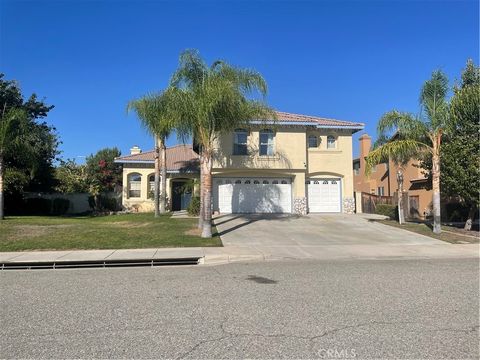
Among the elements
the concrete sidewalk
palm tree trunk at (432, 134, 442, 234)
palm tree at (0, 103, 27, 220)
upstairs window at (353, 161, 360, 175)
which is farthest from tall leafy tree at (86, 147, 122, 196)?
palm tree trunk at (432, 134, 442, 234)

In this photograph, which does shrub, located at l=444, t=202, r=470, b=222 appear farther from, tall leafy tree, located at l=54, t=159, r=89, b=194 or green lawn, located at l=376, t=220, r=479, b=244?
tall leafy tree, located at l=54, t=159, r=89, b=194

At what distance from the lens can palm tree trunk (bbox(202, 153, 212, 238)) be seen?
16906 mm

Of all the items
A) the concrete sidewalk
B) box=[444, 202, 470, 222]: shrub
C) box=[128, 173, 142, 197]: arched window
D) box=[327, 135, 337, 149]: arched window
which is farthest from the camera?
box=[128, 173, 142, 197]: arched window

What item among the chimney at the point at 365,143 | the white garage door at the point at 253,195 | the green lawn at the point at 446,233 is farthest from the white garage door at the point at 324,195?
the chimney at the point at 365,143

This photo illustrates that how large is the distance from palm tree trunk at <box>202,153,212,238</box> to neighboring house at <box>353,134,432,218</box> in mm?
9364

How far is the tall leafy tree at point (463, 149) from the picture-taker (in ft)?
59.8

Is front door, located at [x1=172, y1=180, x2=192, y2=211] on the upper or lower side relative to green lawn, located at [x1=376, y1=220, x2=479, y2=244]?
upper

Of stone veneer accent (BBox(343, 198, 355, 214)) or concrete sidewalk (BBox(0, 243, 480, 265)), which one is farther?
stone veneer accent (BBox(343, 198, 355, 214))

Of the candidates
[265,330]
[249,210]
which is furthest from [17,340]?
[249,210]

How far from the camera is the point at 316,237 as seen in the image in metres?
18.0

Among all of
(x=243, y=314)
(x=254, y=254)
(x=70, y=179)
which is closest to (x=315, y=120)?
(x=254, y=254)

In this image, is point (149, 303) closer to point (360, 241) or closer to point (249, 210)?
point (360, 241)

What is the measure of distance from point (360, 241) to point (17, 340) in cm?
1400

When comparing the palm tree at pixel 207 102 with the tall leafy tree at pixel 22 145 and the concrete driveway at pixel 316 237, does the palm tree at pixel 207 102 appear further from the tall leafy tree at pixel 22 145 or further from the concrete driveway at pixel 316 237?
A: the tall leafy tree at pixel 22 145
